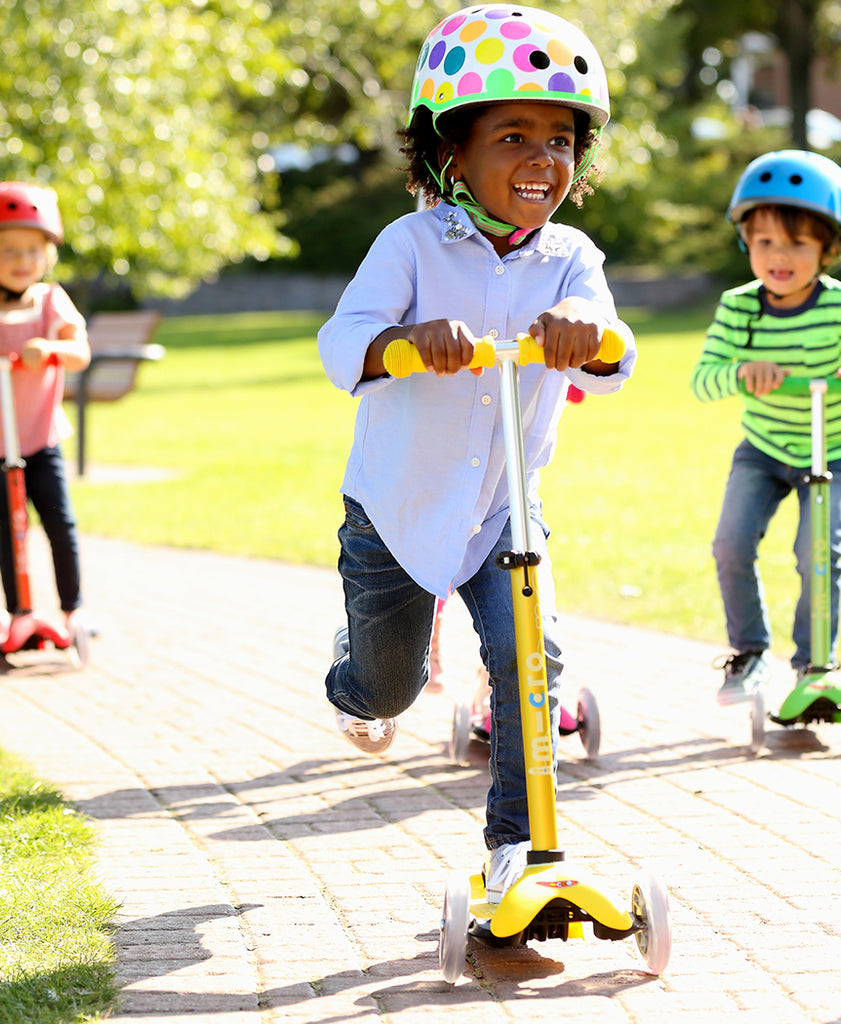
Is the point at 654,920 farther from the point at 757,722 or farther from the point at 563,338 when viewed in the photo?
the point at 757,722

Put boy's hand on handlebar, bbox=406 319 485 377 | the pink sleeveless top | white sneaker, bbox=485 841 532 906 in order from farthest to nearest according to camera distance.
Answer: the pink sleeveless top < white sneaker, bbox=485 841 532 906 < boy's hand on handlebar, bbox=406 319 485 377

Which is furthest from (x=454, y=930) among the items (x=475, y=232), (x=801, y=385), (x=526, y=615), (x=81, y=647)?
(x=81, y=647)

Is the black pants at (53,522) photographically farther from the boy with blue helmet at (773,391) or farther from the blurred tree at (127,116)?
the blurred tree at (127,116)

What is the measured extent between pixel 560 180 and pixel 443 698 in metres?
3.08

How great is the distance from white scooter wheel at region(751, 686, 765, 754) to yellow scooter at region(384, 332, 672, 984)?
191 cm

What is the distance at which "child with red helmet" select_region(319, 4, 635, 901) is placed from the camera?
3.58 meters

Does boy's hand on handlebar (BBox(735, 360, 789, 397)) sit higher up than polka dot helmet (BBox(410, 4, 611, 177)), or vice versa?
polka dot helmet (BBox(410, 4, 611, 177))

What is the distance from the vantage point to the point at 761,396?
17.6 ft

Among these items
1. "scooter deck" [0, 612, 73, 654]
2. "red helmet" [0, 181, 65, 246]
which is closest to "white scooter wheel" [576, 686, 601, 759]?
"scooter deck" [0, 612, 73, 654]

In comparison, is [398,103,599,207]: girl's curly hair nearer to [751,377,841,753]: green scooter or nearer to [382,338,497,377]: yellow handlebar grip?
[382,338,497,377]: yellow handlebar grip

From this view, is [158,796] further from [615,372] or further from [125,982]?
[615,372]

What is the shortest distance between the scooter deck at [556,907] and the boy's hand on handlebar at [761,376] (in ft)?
7.84

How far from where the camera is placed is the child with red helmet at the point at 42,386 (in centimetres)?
679

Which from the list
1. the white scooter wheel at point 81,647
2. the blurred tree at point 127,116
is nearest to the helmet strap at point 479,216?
the white scooter wheel at point 81,647
